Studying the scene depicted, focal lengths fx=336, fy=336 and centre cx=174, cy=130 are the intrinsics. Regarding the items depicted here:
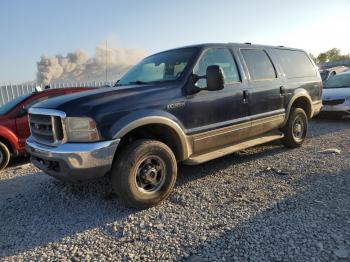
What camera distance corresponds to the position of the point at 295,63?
263 inches

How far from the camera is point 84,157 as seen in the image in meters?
3.56

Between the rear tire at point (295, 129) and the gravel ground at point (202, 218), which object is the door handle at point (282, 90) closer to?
the rear tire at point (295, 129)

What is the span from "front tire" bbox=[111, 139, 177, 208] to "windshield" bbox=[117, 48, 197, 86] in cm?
108

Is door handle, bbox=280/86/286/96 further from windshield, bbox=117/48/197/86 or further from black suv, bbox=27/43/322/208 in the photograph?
windshield, bbox=117/48/197/86

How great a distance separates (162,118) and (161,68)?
3.80 feet

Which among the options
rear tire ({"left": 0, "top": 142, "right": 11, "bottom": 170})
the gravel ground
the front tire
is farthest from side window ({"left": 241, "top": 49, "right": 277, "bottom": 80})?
rear tire ({"left": 0, "top": 142, "right": 11, "bottom": 170})

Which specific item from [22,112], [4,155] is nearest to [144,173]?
[4,155]

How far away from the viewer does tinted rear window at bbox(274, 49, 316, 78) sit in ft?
20.7

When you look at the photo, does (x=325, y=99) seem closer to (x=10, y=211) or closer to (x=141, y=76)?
(x=141, y=76)

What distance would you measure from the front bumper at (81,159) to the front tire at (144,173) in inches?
7.3

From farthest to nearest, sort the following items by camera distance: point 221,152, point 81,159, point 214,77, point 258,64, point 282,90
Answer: point 282,90 → point 258,64 → point 221,152 → point 214,77 → point 81,159

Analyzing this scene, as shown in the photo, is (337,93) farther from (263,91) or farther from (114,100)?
(114,100)

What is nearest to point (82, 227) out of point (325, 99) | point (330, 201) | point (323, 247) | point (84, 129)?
point (84, 129)

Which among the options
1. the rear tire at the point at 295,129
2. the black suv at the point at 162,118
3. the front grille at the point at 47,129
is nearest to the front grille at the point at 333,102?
the rear tire at the point at 295,129
